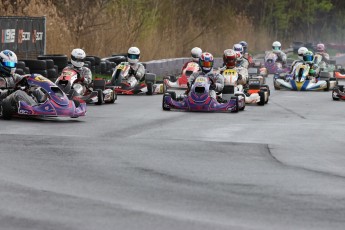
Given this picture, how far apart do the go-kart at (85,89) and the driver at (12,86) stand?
2811 mm

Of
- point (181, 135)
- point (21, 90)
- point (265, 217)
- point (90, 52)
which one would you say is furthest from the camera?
point (90, 52)

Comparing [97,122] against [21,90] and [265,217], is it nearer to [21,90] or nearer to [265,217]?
[21,90]

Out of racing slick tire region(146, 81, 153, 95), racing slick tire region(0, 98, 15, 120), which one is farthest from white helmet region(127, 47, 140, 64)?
racing slick tire region(0, 98, 15, 120)

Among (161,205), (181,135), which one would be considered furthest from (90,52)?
(161,205)

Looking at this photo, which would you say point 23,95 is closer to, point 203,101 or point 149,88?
point 203,101

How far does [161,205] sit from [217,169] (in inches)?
103

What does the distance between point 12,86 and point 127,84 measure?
8.34 metres

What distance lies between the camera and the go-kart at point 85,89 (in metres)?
22.2

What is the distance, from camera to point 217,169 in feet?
39.1

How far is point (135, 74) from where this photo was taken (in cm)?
2670

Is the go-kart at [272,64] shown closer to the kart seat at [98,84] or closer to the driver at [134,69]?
the driver at [134,69]

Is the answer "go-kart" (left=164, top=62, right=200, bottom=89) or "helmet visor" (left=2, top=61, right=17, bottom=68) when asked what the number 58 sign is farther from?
"helmet visor" (left=2, top=61, right=17, bottom=68)

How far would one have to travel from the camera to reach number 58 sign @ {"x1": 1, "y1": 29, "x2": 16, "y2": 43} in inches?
1077

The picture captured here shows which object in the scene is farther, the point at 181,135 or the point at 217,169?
the point at 181,135
